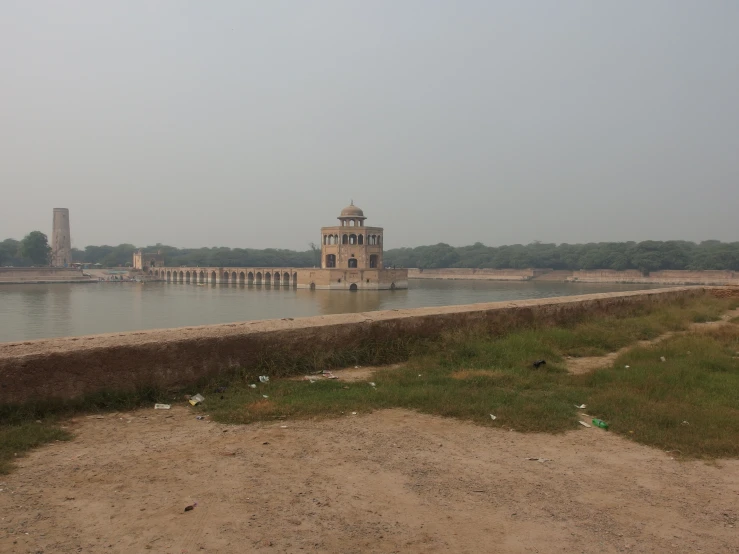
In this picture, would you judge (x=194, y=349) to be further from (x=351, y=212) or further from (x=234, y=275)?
(x=234, y=275)

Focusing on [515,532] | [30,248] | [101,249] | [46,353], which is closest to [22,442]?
[46,353]

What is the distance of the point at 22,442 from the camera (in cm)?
230

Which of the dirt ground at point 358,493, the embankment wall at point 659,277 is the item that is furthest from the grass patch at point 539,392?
the embankment wall at point 659,277

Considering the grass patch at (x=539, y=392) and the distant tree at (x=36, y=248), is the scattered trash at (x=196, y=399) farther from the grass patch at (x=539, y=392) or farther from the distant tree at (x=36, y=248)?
the distant tree at (x=36, y=248)

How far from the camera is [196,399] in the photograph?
9.98 feet

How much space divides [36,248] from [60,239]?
544 cm

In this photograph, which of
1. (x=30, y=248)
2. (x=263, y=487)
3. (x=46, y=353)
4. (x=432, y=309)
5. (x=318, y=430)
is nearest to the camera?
(x=263, y=487)

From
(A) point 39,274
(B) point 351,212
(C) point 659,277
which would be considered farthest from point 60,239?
(C) point 659,277

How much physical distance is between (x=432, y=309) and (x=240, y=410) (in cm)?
224

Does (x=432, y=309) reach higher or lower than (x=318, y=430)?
higher

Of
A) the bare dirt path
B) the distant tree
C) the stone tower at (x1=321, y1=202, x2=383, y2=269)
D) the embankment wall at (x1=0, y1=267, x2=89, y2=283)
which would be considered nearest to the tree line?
the distant tree

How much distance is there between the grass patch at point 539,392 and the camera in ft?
8.74

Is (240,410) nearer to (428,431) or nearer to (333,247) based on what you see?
(428,431)

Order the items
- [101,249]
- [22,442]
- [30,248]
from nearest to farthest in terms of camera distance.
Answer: [22,442], [30,248], [101,249]
